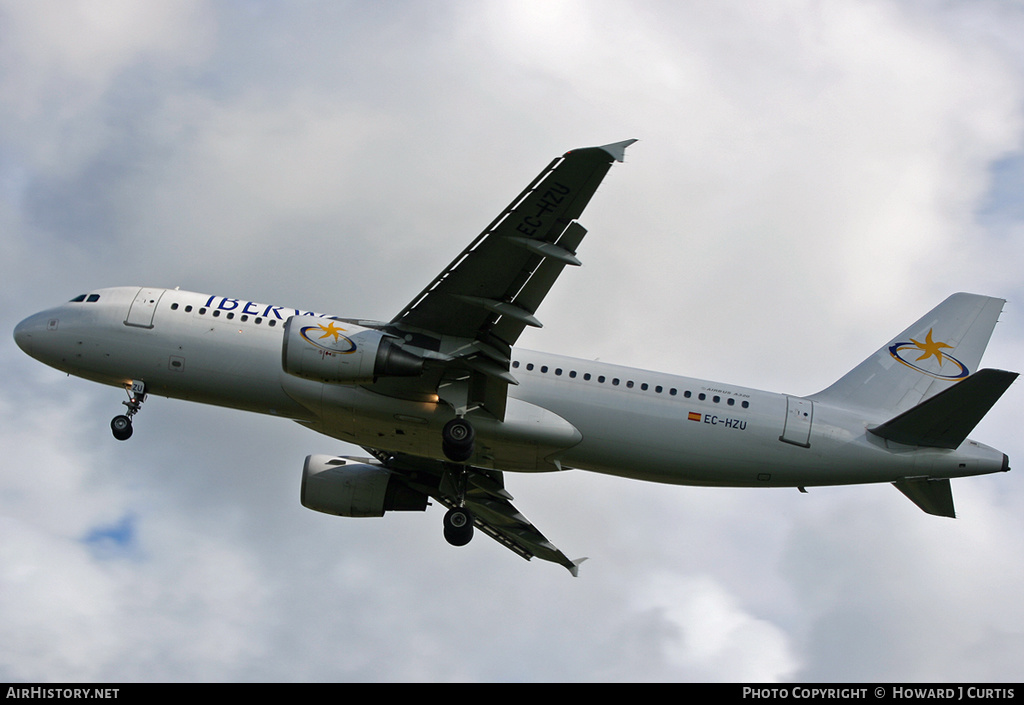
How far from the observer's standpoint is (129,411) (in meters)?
29.0

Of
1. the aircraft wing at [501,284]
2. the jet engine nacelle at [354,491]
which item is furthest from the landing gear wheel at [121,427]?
the aircraft wing at [501,284]

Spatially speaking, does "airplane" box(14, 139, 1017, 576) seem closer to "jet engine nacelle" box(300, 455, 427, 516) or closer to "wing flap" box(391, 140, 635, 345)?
"wing flap" box(391, 140, 635, 345)

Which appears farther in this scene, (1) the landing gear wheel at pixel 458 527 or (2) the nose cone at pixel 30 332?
(1) the landing gear wheel at pixel 458 527

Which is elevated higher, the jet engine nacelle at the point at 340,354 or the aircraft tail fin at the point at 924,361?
the aircraft tail fin at the point at 924,361

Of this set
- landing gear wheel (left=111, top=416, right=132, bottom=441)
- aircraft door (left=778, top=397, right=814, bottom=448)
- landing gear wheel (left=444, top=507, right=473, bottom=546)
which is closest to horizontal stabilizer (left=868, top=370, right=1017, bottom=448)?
aircraft door (left=778, top=397, right=814, bottom=448)

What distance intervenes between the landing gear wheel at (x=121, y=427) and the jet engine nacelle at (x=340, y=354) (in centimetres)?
Answer: 646

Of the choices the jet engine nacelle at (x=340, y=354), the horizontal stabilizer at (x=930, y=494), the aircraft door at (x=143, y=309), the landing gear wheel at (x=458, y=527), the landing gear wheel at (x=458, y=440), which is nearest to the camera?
the jet engine nacelle at (x=340, y=354)

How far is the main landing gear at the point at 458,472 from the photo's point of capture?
27.0 metres

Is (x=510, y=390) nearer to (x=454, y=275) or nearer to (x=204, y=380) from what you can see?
(x=454, y=275)

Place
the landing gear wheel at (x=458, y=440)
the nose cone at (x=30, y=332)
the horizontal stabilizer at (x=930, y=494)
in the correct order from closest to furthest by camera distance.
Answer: the landing gear wheel at (x=458, y=440) → the horizontal stabilizer at (x=930, y=494) → the nose cone at (x=30, y=332)

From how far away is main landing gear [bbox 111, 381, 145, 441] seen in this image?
28891 millimetres

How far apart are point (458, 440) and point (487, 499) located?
8362mm

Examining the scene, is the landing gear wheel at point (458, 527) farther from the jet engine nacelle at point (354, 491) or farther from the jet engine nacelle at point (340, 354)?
the jet engine nacelle at point (340, 354)

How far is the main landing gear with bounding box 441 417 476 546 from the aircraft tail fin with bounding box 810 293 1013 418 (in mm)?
11090
